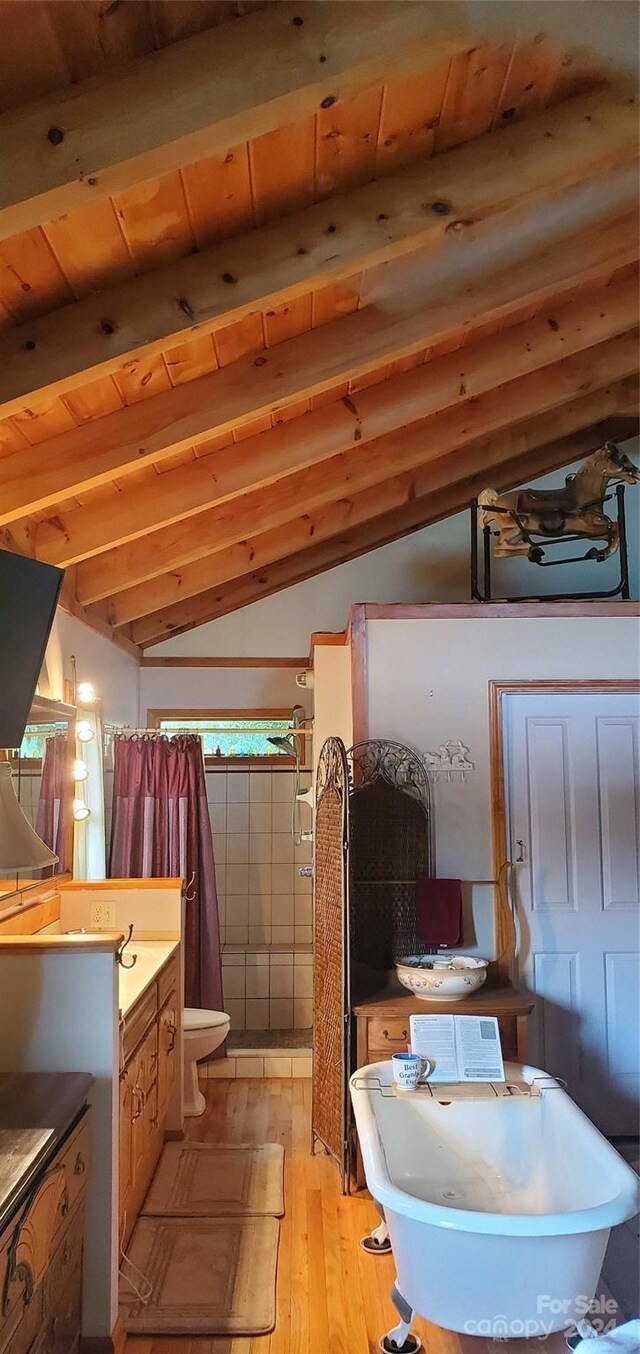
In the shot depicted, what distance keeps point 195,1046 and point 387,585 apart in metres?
2.67

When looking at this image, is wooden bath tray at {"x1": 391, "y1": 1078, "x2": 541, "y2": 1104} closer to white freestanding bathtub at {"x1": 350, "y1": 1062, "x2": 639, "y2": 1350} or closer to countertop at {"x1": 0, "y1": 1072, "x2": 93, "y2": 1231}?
white freestanding bathtub at {"x1": 350, "y1": 1062, "x2": 639, "y2": 1350}

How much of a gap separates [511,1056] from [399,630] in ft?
5.46

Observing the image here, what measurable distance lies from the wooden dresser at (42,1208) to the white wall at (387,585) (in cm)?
323

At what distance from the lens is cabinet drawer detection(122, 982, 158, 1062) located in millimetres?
2430

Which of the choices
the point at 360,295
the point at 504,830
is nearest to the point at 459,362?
the point at 360,295

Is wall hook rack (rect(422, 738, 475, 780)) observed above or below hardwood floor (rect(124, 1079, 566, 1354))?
above

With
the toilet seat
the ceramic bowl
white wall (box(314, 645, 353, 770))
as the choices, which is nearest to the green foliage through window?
white wall (box(314, 645, 353, 770))

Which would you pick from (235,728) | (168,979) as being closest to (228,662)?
(235,728)

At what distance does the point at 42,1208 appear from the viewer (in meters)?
1.69

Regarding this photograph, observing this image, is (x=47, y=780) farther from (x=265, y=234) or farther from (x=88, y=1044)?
(x=265, y=234)

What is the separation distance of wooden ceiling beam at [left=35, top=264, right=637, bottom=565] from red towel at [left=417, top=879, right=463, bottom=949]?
5.48ft

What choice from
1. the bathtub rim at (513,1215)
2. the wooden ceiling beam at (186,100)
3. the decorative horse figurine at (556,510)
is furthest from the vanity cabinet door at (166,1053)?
the wooden ceiling beam at (186,100)

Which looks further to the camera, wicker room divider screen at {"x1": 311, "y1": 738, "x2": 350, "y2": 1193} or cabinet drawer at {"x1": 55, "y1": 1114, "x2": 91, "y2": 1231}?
wicker room divider screen at {"x1": 311, "y1": 738, "x2": 350, "y2": 1193}

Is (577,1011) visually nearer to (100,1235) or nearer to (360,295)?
(100,1235)
